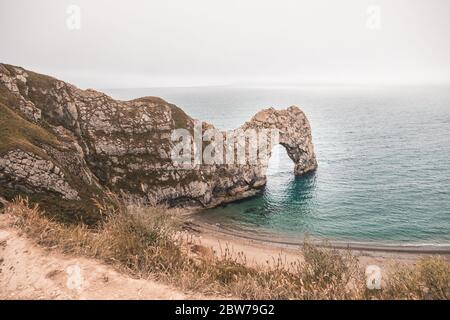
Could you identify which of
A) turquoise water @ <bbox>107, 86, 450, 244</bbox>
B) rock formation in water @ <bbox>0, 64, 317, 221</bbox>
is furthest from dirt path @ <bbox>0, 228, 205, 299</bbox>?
turquoise water @ <bbox>107, 86, 450, 244</bbox>

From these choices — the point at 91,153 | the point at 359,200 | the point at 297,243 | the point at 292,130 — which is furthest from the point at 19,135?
the point at 292,130

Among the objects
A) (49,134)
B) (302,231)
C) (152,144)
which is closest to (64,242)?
(49,134)

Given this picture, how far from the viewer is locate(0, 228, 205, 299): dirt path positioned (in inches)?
348

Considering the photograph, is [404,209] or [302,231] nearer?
[302,231]

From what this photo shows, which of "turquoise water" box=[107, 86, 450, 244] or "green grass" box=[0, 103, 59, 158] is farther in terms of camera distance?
"turquoise water" box=[107, 86, 450, 244]

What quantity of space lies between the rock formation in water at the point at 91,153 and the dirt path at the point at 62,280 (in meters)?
30.2

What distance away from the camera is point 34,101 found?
5538 cm

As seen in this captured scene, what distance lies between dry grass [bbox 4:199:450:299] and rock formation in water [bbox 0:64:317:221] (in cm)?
2979

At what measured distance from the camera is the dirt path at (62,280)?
8844 millimetres

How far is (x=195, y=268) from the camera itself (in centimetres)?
1134

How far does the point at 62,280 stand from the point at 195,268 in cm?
430

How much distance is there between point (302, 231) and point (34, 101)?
52469mm

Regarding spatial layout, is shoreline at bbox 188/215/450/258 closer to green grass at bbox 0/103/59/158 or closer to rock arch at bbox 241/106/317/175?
green grass at bbox 0/103/59/158
